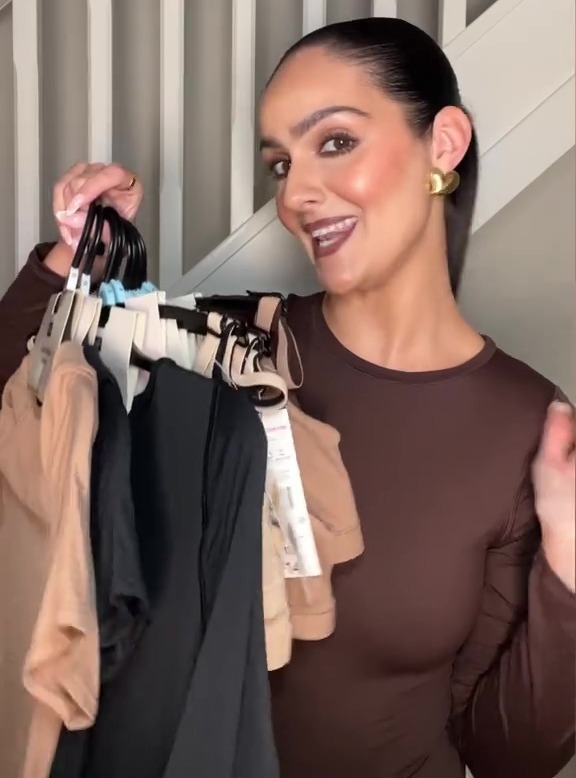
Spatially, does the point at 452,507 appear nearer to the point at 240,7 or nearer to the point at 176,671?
the point at 176,671

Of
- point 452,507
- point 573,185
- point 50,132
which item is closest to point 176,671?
point 452,507

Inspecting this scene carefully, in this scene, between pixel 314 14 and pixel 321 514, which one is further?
pixel 314 14

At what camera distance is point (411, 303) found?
112 cm

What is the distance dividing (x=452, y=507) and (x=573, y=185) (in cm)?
63

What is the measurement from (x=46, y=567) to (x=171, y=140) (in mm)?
816

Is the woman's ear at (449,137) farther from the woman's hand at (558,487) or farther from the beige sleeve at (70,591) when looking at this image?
the beige sleeve at (70,591)

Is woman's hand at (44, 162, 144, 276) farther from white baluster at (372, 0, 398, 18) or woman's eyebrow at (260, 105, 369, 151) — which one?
white baluster at (372, 0, 398, 18)

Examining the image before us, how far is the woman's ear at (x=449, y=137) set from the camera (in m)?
1.05

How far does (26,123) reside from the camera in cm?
136

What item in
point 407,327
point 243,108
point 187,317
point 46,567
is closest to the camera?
point 46,567

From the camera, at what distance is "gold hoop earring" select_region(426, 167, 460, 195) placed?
3.45 ft

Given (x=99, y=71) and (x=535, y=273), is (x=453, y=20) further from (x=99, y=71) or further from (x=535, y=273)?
(x=99, y=71)

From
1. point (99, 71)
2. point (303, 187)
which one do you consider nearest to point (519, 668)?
point (303, 187)

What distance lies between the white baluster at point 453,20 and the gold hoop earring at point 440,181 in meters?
0.29
